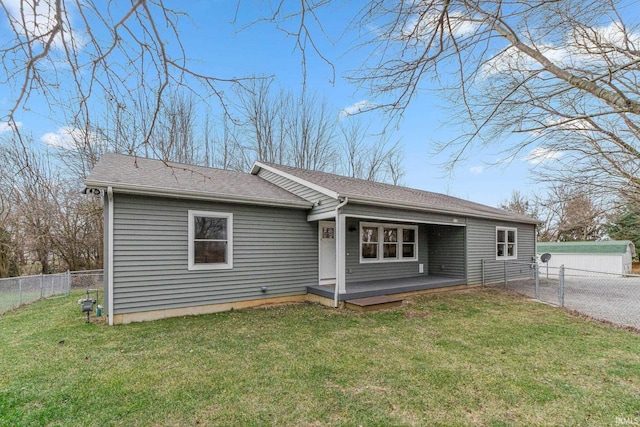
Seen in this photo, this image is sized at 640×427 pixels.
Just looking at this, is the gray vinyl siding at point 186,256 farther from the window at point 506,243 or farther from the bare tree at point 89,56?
the window at point 506,243

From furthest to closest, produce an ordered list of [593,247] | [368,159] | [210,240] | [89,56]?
[368,159] < [593,247] < [210,240] < [89,56]

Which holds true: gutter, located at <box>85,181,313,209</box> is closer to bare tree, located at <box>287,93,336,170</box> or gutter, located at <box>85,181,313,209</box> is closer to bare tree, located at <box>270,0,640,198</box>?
bare tree, located at <box>270,0,640,198</box>

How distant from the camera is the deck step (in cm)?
723

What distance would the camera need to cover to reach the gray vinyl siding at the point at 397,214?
784cm

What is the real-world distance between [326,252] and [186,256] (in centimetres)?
372

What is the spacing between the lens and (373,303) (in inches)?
288

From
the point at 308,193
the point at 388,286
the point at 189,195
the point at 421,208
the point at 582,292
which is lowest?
the point at 582,292

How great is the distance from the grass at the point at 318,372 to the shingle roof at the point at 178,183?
258 centimetres

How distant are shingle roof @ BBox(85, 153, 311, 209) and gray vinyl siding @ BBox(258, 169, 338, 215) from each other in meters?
0.19

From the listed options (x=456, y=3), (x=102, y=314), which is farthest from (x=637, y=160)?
(x=102, y=314)

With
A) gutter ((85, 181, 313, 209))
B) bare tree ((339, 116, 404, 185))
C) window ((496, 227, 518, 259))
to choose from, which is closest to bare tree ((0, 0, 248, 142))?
gutter ((85, 181, 313, 209))

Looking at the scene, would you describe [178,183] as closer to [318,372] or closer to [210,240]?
[210,240]

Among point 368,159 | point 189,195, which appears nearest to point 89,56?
point 189,195

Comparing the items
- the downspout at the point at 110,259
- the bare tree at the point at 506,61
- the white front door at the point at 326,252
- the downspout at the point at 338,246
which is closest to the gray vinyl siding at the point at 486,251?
the white front door at the point at 326,252
